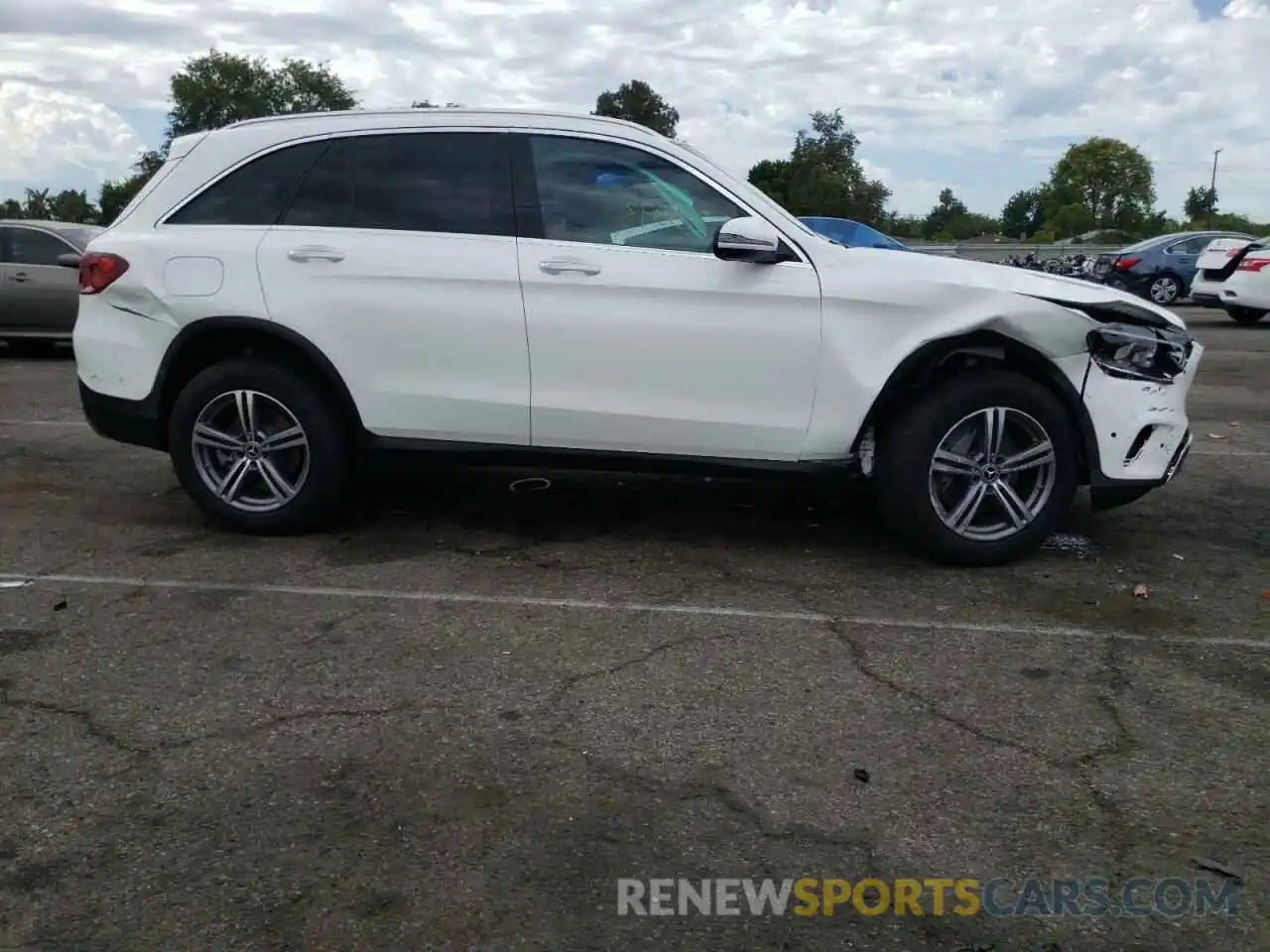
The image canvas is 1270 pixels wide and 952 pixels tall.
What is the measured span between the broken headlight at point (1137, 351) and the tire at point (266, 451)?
3312 mm

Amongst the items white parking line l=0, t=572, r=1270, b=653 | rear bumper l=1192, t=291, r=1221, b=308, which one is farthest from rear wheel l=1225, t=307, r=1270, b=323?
white parking line l=0, t=572, r=1270, b=653

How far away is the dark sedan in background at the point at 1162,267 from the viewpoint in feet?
73.9

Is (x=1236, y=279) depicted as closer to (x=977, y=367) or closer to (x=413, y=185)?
(x=977, y=367)

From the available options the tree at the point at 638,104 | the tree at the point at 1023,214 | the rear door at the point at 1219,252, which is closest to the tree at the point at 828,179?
the tree at the point at 638,104

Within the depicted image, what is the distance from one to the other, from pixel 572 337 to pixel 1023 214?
388 feet

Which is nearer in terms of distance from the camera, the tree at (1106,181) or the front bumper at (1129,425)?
the front bumper at (1129,425)

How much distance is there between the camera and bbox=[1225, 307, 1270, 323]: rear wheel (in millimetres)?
18188

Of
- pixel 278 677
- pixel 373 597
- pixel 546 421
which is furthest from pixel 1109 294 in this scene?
pixel 278 677

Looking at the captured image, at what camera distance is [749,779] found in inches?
130

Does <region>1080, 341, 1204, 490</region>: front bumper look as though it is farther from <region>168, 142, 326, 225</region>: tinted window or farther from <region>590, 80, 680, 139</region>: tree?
<region>590, 80, 680, 139</region>: tree

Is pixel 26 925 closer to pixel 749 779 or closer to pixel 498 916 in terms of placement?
pixel 498 916

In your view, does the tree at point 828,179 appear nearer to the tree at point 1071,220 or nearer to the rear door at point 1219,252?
the tree at point 1071,220

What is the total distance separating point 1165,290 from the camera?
22781 mm

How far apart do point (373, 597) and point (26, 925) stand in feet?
7.30
